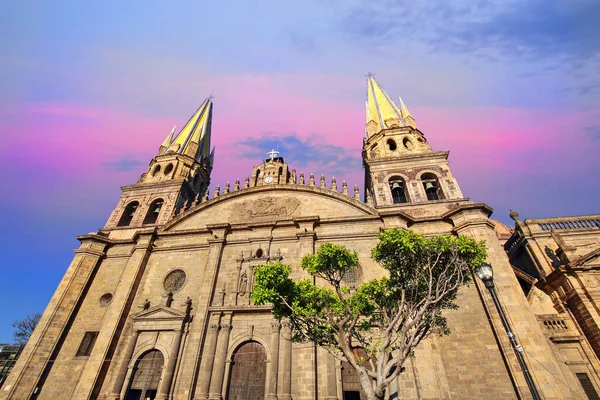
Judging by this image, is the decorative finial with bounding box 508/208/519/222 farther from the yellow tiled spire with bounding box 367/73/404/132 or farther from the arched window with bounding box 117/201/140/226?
the arched window with bounding box 117/201/140/226

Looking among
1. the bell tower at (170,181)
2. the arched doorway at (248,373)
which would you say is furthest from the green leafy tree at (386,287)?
the bell tower at (170,181)

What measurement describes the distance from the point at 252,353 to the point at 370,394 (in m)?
8.21

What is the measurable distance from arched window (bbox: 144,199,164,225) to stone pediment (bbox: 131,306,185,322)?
8285mm

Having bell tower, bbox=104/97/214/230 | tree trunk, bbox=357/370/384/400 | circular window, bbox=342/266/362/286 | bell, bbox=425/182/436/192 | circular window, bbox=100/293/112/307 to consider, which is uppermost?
bell tower, bbox=104/97/214/230

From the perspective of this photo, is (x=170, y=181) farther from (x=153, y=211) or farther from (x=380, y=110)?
(x=380, y=110)

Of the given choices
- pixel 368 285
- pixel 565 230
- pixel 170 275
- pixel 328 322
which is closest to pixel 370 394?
pixel 328 322

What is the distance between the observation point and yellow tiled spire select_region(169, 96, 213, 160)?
2880 cm

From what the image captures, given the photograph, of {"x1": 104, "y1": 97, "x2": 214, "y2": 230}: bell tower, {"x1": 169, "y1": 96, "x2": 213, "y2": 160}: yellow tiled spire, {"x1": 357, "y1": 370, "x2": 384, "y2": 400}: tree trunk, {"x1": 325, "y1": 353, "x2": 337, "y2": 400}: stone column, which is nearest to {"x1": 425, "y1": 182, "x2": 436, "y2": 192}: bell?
{"x1": 325, "y1": 353, "x2": 337, "y2": 400}: stone column

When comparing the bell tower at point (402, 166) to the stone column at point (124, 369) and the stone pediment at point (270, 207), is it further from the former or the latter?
the stone column at point (124, 369)

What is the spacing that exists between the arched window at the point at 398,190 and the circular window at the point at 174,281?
14594 millimetres

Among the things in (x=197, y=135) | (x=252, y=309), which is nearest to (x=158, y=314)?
(x=252, y=309)

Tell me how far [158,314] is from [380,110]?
24.3 metres

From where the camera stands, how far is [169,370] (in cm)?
1455

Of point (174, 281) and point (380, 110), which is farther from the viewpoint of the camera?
point (380, 110)
